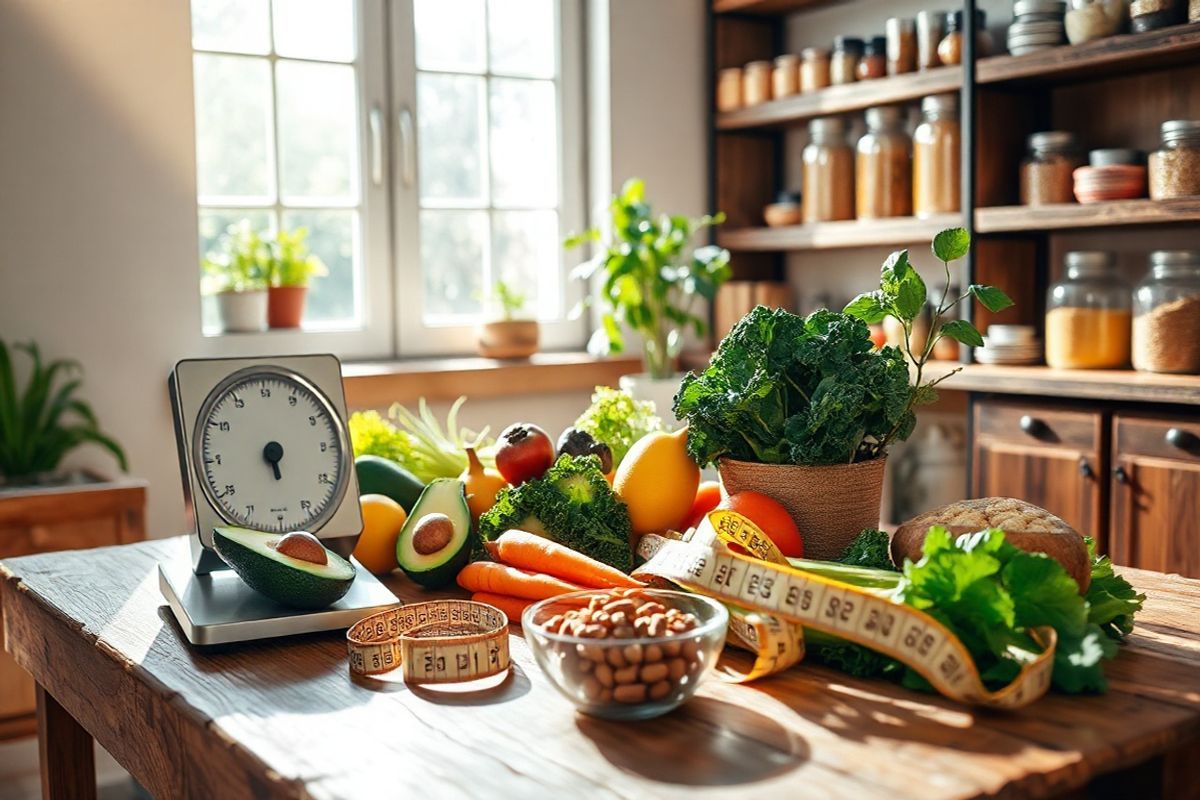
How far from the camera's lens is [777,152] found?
13.7ft

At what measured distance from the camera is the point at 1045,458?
2939 mm

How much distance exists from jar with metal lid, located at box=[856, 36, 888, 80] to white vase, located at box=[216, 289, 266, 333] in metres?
1.83

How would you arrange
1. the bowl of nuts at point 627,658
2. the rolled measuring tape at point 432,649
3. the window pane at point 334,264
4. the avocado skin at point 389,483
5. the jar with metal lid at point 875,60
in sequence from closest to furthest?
the bowl of nuts at point 627,658
the rolled measuring tape at point 432,649
the avocado skin at point 389,483
the jar with metal lid at point 875,60
the window pane at point 334,264

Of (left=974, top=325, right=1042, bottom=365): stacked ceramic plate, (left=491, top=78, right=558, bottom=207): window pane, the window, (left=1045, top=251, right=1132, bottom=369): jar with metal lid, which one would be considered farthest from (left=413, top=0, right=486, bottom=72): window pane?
(left=1045, top=251, right=1132, bottom=369): jar with metal lid

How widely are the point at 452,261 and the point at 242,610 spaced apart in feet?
8.77

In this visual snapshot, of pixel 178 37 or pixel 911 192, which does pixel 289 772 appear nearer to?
pixel 178 37

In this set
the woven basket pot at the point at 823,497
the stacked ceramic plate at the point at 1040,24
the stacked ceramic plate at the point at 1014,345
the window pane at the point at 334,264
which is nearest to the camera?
the woven basket pot at the point at 823,497

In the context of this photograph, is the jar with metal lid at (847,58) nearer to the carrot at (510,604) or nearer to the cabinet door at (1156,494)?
the cabinet door at (1156,494)

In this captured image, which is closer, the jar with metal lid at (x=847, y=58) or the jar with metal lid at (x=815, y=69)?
the jar with metal lid at (x=847, y=58)

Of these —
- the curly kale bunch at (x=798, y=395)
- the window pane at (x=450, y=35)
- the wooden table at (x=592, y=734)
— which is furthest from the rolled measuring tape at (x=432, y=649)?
the window pane at (x=450, y=35)

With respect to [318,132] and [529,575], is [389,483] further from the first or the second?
[318,132]

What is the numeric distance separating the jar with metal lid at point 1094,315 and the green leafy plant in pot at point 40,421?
7.67ft

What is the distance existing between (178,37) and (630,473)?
2.31 meters

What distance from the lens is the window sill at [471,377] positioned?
338 centimetres
